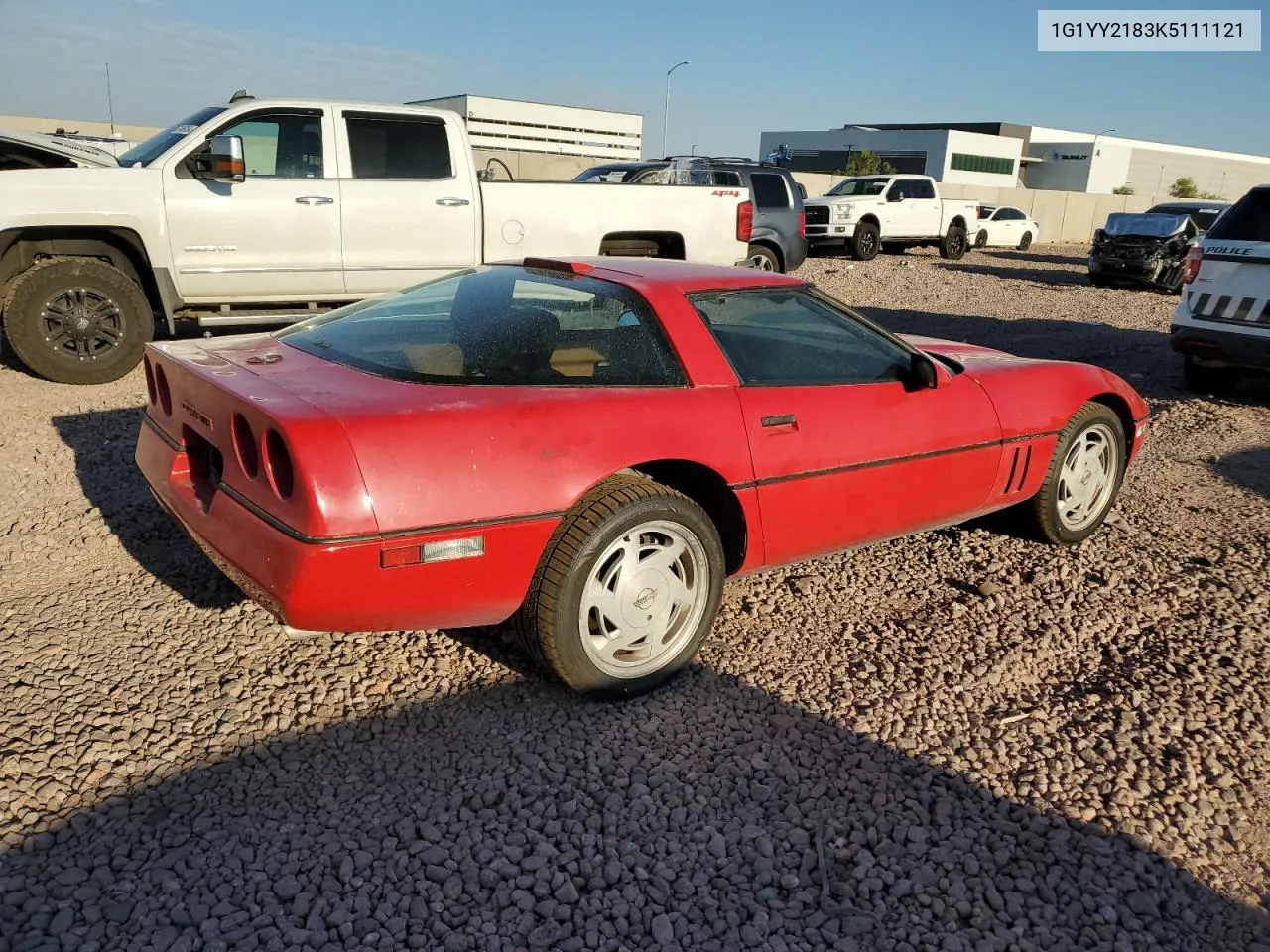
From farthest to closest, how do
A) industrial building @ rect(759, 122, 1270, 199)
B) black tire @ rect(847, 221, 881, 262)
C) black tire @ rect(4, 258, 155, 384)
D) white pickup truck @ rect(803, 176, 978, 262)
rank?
industrial building @ rect(759, 122, 1270, 199)
black tire @ rect(847, 221, 881, 262)
white pickup truck @ rect(803, 176, 978, 262)
black tire @ rect(4, 258, 155, 384)

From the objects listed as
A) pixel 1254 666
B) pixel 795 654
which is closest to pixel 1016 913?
pixel 795 654

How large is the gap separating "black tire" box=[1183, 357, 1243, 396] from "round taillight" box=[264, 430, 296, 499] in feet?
26.8

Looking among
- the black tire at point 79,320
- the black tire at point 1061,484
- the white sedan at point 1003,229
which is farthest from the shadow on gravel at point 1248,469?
the white sedan at point 1003,229

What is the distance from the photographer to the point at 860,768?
9.48ft

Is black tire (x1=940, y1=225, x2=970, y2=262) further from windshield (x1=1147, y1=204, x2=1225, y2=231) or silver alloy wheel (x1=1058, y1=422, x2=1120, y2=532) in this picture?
silver alloy wheel (x1=1058, y1=422, x2=1120, y2=532)

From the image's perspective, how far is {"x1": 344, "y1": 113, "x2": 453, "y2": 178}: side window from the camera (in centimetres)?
754

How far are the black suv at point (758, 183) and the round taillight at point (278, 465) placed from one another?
10868mm

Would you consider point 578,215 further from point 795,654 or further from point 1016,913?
point 1016,913

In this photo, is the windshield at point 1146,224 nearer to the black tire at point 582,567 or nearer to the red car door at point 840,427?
the red car door at point 840,427

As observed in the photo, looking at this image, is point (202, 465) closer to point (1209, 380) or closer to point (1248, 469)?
point (1248, 469)

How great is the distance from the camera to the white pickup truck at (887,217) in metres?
21.1

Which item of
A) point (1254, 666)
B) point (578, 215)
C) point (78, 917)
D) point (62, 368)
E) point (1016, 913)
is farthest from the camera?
point (578, 215)

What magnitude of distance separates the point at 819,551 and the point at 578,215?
523cm

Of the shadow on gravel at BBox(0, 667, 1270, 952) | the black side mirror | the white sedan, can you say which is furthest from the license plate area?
the white sedan
